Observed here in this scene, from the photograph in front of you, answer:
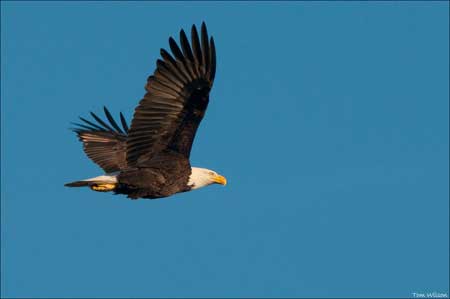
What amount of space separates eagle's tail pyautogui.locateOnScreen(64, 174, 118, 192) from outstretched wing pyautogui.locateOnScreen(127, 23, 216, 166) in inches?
20.4

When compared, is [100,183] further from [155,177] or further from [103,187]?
[155,177]

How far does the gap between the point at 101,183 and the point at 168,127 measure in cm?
134

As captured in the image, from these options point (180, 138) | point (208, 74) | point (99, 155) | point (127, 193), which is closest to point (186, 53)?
point (208, 74)

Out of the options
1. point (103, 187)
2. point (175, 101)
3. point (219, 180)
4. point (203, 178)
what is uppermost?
point (175, 101)

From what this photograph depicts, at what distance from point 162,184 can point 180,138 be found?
2.54 ft

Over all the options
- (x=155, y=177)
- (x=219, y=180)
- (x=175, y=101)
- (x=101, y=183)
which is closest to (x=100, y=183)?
(x=101, y=183)

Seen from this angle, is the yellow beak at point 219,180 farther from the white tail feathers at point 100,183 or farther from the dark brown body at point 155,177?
the white tail feathers at point 100,183

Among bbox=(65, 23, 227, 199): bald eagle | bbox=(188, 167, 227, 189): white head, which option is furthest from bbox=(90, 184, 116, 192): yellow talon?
bbox=(188, 167, 227, 189): white head

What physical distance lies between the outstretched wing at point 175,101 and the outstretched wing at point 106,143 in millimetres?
1840

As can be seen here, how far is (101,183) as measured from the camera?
15633 mm

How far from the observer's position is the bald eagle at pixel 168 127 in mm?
15133

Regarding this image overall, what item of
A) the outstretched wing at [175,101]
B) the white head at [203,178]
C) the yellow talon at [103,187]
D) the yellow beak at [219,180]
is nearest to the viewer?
the outstretched wing at [175,101]

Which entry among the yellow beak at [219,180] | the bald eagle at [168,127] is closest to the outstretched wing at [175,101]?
the bald eagle at [168,127]

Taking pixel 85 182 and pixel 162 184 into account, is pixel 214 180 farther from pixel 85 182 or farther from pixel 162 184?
pixel 85 182
